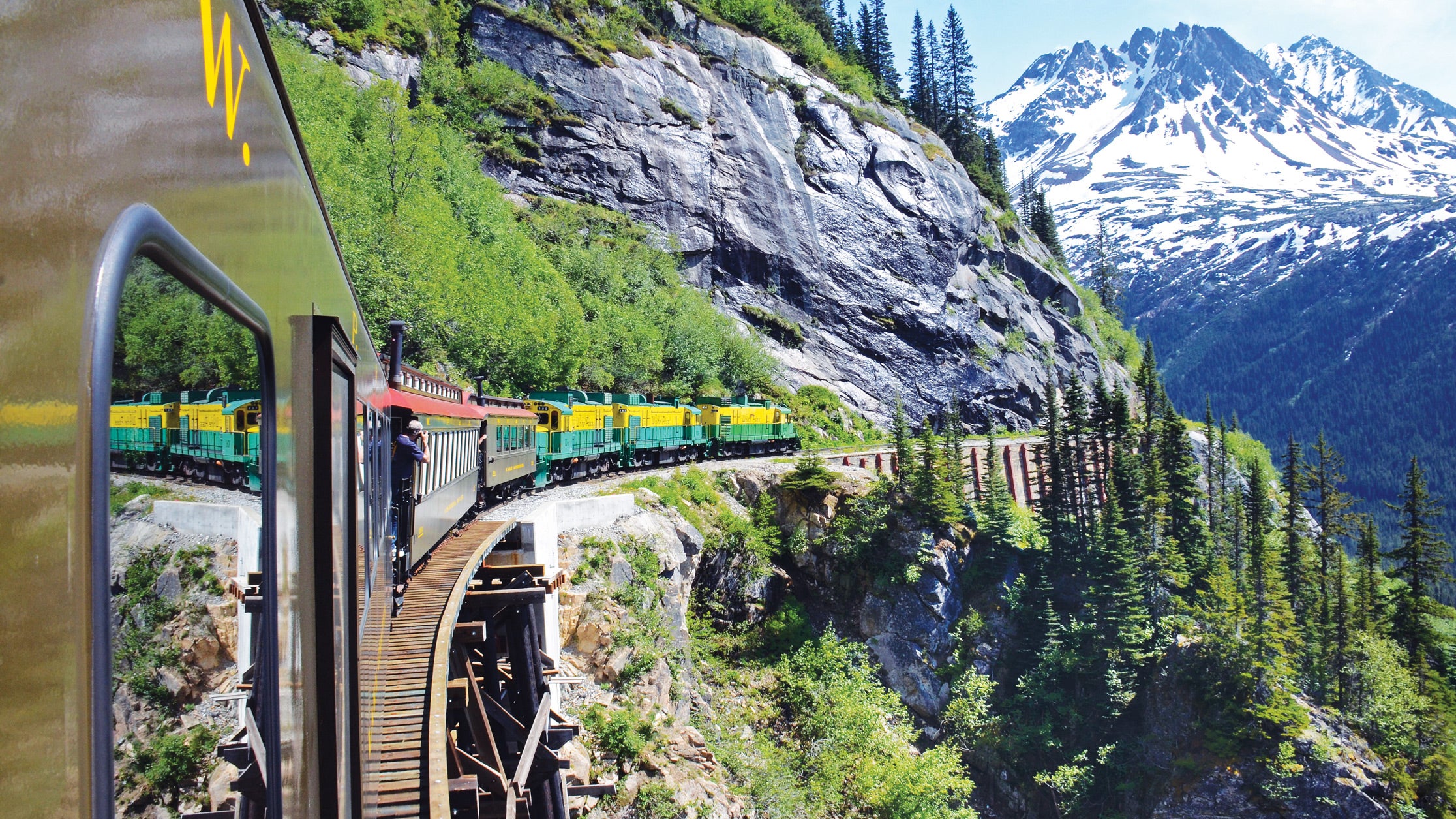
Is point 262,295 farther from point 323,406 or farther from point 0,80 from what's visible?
point 0,80

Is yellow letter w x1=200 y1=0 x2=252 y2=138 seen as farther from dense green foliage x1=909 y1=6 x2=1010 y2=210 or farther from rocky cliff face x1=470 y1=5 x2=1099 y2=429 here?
dense green foliage x1=909 y1=6 x2=1010 y2=210

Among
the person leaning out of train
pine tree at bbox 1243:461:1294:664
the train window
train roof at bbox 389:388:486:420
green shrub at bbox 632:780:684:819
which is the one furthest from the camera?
pine tree at bbox 1243:461:1294:664

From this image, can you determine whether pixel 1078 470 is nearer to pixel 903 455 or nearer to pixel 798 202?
pixel 903 455

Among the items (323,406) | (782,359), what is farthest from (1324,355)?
(323,406)

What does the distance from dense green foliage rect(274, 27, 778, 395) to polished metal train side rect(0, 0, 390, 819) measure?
1025 inches

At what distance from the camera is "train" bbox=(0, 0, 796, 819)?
37.5 inches

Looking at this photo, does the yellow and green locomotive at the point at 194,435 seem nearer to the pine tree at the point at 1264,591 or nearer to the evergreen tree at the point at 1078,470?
the pine tree at the point at 1264,591

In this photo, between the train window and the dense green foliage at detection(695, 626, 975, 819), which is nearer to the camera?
the train window

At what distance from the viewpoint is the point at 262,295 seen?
88.8 inches

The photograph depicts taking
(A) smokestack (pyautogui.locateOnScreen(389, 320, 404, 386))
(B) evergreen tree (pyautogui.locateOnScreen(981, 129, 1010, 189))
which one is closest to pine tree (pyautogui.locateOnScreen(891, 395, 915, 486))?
(A) smokestack (pyautogui.locateOnScreen(389, 320, 404, 386))

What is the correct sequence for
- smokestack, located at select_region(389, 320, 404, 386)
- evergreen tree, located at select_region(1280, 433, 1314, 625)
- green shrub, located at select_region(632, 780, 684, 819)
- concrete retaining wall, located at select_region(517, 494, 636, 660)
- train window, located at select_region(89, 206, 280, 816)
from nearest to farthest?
1. train window, located at select_region(89, 206, 280, 816)
2. smokestack, located at select_region(389, 320, 404, 386)
3. concrete retaining wall, located at select_region(517, 494, 636, 660)
4. green shrub, located at select_region(632, 780, 684, 819)
5. evergreen tree, located at select_region(1280, 433, 1314, 625)

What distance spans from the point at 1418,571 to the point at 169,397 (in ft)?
182

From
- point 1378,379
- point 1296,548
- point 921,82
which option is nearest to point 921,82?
point 921,82

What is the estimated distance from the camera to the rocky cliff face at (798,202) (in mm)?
54719
